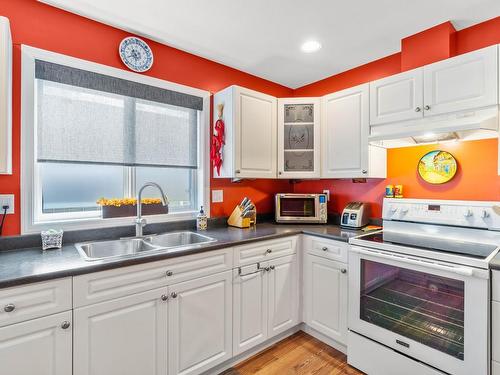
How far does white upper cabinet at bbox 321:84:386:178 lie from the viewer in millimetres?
2281

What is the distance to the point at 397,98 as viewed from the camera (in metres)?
2.04

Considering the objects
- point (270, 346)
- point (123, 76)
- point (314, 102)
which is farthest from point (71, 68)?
point (270, 346)

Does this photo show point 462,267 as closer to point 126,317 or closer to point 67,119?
point 126,317

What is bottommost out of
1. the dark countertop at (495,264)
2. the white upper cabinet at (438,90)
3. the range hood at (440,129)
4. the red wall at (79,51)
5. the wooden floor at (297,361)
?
the wooden floor at (297,361)

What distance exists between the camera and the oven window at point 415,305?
149 centimetres

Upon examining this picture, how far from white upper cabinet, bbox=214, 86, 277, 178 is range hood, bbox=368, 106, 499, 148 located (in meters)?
0.91

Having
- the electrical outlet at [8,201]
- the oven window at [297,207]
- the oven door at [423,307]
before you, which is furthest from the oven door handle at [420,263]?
the electrical outlet at [8,201]

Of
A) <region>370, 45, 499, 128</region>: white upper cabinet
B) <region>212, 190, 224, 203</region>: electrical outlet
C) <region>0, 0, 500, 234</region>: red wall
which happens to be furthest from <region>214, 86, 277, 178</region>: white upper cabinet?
<region>370, 45, 499, 128</region>: white upper cabinet

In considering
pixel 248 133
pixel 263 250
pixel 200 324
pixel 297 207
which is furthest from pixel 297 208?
pixel 200 324

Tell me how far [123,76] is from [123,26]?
351 mm

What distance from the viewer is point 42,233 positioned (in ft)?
5.33

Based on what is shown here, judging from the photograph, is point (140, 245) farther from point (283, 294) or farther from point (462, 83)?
point (462, 83)

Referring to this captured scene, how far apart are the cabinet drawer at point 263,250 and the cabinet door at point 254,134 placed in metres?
0.65

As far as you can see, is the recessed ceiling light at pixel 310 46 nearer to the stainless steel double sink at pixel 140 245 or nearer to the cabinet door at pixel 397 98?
the cabinet door at pixel 397 98
